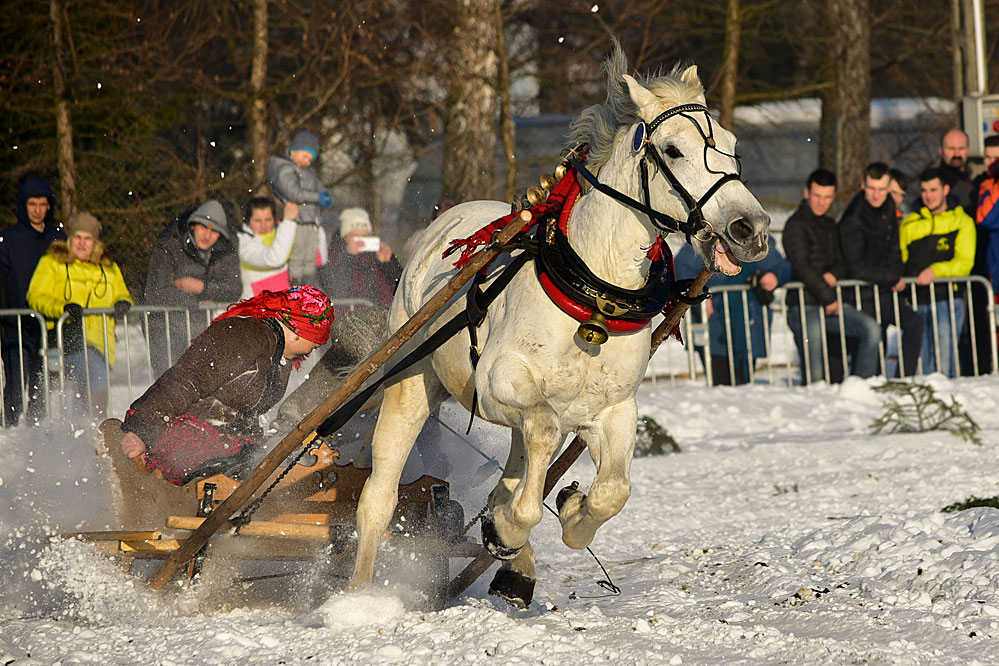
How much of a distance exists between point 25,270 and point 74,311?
2.71 ft

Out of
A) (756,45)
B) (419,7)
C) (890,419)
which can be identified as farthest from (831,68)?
(890,419)

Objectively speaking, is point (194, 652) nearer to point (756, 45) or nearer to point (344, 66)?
point (344, 66)

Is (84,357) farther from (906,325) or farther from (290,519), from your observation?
(906,325)

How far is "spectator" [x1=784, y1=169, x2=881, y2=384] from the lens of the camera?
9625 mm

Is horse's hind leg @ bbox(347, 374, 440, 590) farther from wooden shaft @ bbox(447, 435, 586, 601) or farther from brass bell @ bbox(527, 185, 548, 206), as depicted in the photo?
brass bell @ bbox(527, 185, 548, 206)

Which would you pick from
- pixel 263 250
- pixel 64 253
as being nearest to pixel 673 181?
pixel 263 250

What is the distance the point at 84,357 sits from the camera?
796 centimetres

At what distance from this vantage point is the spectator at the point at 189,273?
26.1 feet

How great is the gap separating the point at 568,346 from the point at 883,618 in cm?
147

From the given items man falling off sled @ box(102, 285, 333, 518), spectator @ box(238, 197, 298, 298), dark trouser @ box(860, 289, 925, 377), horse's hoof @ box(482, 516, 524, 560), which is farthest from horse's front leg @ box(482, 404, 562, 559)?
dark trouser @ box(860, 289, 925, 377)

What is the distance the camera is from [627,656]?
383 cm

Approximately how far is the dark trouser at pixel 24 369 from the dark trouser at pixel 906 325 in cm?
623

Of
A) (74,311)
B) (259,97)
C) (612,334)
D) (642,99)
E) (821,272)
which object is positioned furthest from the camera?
(259,97)

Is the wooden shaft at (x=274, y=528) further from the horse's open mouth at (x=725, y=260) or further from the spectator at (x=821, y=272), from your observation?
the spectator at (x=821, y=272)
